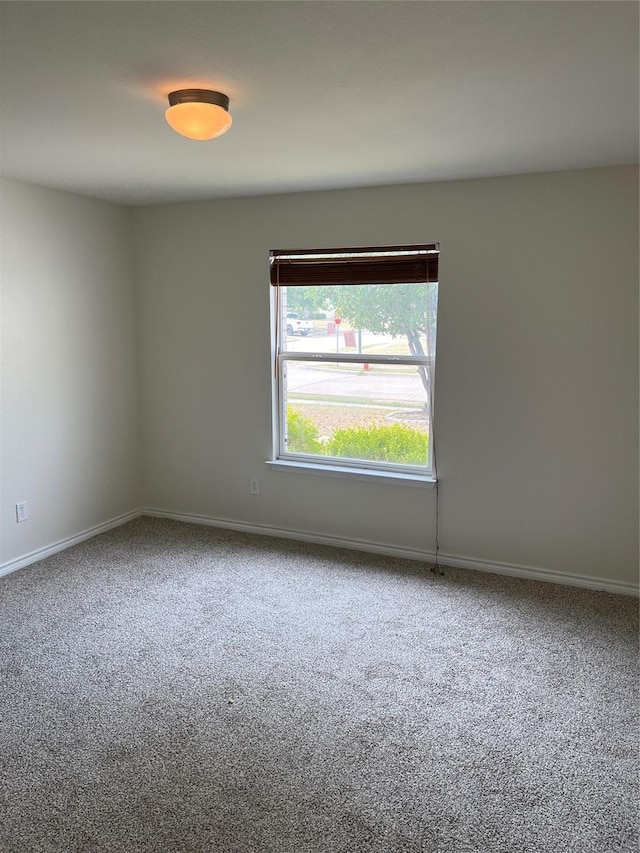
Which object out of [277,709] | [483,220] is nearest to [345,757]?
[277,709]

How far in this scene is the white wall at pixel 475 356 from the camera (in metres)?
3.47

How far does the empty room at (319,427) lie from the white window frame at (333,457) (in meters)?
0.02

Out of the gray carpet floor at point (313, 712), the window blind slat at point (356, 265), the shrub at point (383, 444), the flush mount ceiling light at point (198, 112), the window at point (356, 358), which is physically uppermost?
the flush mount ceiling light at point (198, 112)

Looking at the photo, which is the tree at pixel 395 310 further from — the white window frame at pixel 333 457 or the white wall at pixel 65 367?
the white wall at pixel 65 367

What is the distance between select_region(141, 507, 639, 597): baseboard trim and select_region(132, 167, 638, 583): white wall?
0.04 metres

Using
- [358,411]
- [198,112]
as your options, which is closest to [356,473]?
[358,411]

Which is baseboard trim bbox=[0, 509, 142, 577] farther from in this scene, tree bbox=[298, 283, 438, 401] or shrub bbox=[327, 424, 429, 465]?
tree bbox=[298, 283, 438, 401]

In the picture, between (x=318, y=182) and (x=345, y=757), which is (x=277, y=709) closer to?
(x=345, y=757)

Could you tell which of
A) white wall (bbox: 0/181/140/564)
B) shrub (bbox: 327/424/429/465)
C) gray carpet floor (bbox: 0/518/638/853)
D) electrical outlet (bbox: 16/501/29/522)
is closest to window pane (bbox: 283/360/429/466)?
shrub (bbox: 327/424/429/465)

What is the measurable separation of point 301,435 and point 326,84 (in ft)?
8.63

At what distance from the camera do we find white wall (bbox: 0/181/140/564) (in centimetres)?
389

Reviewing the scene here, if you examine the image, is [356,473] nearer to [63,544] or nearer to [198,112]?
[63,544]

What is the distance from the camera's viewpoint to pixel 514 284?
3.64 meters

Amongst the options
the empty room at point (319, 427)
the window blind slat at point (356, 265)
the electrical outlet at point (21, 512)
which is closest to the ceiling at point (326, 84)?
the empty room at point (319, 427)
